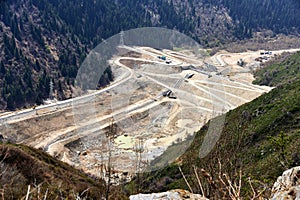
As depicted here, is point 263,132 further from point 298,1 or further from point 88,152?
point 298,1

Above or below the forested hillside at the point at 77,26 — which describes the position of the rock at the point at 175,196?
above

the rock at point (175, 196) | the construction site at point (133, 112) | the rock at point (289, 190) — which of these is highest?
the rock at point (289, 190)

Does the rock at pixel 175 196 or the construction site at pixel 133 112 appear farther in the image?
the construction site at pixel 133 112

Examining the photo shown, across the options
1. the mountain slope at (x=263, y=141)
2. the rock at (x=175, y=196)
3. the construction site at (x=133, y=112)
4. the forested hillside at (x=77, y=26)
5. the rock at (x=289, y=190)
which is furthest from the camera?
the forested hillside at (x=77, y=26)

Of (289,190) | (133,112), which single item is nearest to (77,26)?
(133,112)

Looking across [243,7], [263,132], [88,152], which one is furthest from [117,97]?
[243,7]

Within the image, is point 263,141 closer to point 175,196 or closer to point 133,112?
point 175,196

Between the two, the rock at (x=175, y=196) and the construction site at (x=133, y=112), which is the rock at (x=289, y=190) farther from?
the construction site at (x=133, y=112)

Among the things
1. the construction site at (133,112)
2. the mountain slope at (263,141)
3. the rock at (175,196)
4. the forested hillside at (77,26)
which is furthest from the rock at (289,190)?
the forested hillside at (77,26)

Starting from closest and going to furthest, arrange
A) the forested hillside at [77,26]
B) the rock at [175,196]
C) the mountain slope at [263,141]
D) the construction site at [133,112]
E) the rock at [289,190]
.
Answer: the rock at [289,190]
the rock at [175,196]
the mountain slope at [263,141]
the construction site at [133,112]
the forested hillside at [77,26]
